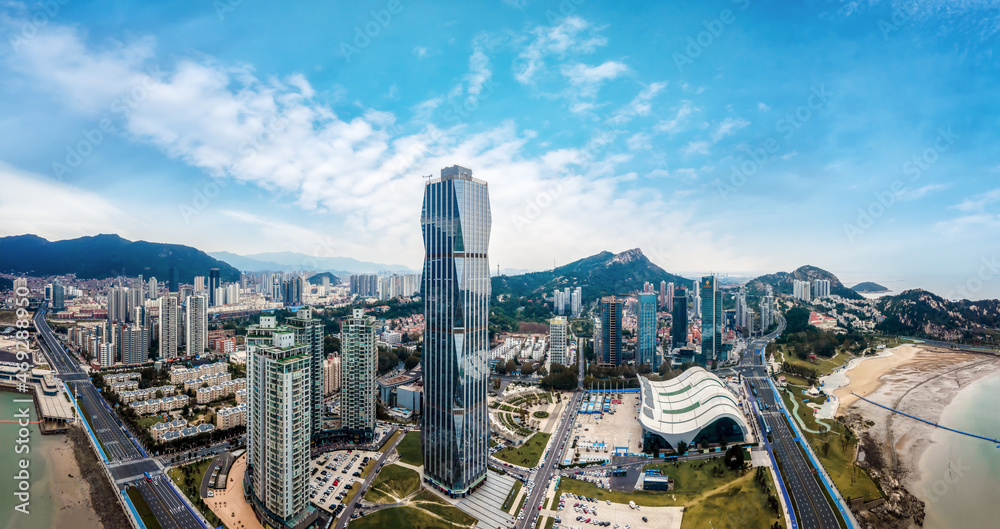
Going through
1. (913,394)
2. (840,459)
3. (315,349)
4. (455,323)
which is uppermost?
(455,323)

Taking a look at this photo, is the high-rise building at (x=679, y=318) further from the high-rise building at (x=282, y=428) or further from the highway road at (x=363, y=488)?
the high-rise building at (x=282, y=428)

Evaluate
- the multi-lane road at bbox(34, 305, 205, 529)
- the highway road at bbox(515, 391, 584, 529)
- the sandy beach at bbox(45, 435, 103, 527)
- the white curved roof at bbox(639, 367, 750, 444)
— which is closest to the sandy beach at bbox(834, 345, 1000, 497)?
the white curved roof at bbox(639, 367, 750, 444)

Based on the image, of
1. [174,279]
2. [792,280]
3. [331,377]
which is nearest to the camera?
[331,377]

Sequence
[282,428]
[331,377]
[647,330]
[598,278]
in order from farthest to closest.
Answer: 1. [598,278]
2. [647,330]
3. [331,377]
4. [282,428]

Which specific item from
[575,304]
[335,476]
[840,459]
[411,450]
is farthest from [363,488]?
[575,304]

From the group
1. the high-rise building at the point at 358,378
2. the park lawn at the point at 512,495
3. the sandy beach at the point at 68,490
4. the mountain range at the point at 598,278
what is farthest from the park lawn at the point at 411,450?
the mountain range at the point at 598,278

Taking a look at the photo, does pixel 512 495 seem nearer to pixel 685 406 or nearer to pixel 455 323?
pixel 455 323
